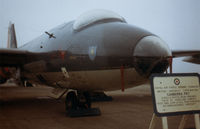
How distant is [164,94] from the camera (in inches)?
115

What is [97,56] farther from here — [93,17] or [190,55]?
[190,55]

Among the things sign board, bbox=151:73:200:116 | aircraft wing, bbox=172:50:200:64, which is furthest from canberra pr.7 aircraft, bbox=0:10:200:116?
aircraft wing, bbox=172:50:200:64

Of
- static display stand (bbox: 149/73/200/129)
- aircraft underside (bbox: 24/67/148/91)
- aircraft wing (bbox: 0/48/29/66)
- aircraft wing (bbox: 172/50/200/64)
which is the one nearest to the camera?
static display stand (bbox: 149/73/200/129)

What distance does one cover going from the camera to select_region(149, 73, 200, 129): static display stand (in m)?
2.85

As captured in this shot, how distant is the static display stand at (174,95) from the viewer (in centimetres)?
285

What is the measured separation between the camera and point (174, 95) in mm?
2984

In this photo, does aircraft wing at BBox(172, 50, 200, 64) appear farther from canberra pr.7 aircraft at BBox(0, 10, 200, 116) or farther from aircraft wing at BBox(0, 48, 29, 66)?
aircraft wing at BBox(0, 48, 29, 66)

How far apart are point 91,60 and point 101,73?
0.31 metres

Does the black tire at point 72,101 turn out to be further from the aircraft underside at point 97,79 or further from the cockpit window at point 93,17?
the cockpit window at point 93,17

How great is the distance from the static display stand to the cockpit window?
231 centimetres

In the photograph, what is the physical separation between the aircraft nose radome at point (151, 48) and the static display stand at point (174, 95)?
572 mm

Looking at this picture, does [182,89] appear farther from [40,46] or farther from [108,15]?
[40,46]

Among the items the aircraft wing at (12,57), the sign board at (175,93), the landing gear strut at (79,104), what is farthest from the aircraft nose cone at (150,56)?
the aircraft wing at (12,57)

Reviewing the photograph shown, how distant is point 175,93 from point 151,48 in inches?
33.8
